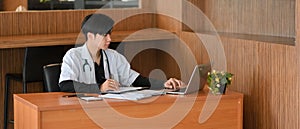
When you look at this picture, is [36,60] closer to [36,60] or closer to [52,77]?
[36,60]

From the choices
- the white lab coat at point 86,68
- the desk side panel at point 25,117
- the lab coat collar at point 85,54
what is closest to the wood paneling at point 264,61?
the white lab coat at point 86,68

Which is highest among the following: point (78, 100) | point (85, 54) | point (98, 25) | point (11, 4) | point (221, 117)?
point (11, 4)

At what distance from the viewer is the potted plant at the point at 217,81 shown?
440 cm

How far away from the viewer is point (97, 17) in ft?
15.0

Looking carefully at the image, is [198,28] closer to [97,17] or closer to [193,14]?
[193,14]

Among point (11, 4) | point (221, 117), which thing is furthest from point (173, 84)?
point (11, 4)

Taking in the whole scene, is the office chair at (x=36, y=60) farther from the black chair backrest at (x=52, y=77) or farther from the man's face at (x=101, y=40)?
the man's face at (x=101, y=40)

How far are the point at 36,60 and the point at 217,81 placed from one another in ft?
5.52

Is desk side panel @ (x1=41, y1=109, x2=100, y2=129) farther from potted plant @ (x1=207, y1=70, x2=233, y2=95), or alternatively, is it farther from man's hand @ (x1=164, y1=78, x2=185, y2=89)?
potted plant @ (x1=207, y1=70, x2=233, y2=95)

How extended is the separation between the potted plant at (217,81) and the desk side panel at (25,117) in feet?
3.78

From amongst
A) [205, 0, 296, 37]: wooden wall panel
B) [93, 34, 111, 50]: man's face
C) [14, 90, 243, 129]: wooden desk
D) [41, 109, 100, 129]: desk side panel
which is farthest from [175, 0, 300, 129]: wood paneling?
[41, 109, 100, 129]: desk side panel

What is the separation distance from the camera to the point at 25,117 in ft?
13.5

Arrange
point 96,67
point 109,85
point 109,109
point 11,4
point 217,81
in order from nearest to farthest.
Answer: point 109,109, point 109,85, point 217,81, point 96,67, point 11,4

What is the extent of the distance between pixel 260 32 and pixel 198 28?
704 mm
